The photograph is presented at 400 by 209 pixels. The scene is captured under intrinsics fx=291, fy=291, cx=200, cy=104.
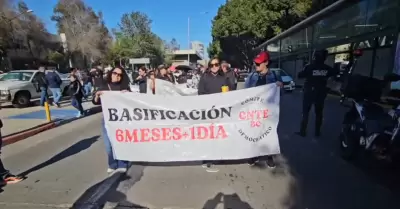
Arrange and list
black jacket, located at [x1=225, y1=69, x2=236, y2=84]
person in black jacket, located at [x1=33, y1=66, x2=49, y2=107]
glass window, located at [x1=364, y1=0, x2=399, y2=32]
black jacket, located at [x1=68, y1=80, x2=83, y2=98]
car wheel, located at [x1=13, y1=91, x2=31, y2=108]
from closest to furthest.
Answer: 1. black jacket, located at [x1=225, y1=69, x2=236, y2=84]
2. black jacket, located at [x1=68, y1=80, x2=83, y2=98]
3. glass window, located at [x1=364, y1=0, x2=399, y2=32]
4. person in black jacket, located at [x1=33, y1=66, x2=49, y2=107]
5. car wheel, located at [x1=13, y1=91, x2=31, y2=108]

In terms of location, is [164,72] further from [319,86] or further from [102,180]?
[102,180]

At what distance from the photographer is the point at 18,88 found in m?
12.6

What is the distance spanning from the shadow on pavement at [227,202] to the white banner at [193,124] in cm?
87

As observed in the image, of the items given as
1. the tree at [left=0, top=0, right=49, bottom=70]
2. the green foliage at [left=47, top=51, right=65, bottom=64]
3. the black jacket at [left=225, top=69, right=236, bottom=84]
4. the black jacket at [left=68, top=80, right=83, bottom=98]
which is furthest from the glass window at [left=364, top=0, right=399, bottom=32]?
the green foliage at [left=47, top=51, right=65, bottom=64]

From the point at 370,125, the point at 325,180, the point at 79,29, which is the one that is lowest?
the point at 325,180

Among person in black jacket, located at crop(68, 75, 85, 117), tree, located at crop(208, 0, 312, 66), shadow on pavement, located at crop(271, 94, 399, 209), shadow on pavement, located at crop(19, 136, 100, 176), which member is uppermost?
tree, located at crop(208, 0, 312, 66)

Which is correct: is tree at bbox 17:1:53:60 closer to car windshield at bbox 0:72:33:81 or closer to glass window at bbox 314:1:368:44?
car windshield at bbox 0:72:33:81

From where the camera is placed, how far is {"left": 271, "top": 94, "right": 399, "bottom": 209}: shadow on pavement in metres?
3.46

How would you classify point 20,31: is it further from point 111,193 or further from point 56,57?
point 111,193

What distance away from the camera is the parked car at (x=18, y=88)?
1223 centimetres

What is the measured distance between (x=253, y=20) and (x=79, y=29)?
109 feet

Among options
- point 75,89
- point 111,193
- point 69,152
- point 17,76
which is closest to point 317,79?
point 111,193

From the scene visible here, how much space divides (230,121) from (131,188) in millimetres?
1699

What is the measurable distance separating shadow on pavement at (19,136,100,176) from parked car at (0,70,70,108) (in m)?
7.62
